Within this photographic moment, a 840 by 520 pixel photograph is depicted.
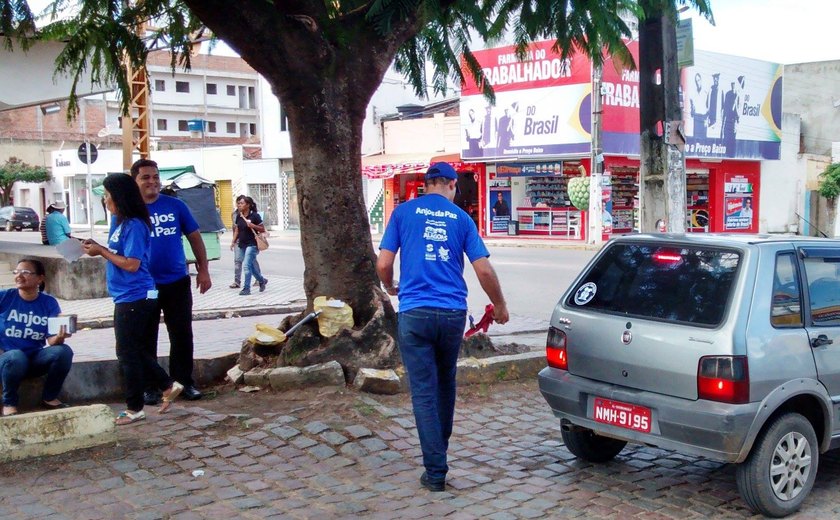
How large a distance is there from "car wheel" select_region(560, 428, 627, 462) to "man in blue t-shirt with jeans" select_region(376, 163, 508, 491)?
886 millimetres

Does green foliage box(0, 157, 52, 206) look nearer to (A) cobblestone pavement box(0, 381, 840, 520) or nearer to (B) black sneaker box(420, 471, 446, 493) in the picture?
(A) cobblestone pavement box(0, 381, 840, 520)

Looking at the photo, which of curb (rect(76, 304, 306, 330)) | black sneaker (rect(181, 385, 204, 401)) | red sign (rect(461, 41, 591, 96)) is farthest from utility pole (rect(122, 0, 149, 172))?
red sign (rect(461, 41, 591, 96))

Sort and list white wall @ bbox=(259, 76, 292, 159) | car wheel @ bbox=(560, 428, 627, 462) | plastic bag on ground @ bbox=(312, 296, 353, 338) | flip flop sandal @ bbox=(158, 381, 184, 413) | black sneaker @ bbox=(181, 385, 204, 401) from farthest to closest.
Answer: white wall @ bbox=(259, 76, 292, 159) < plastic bag on ground @ bbox=(312, 296, 353, 338) < black sneaker @ bbox=(181, 385, 204, 401) < flip flop sandal @ bbox=(158, 381, 184, 413) < car wheel @ bbox=(560, 428, 627, 462)

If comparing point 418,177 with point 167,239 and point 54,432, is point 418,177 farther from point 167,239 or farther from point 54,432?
point 54,432

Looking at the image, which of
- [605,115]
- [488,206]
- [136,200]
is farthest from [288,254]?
[136,200]

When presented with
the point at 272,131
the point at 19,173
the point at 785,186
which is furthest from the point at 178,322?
the point at 19,173

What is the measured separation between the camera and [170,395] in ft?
19.8

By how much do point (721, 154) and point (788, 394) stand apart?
29180 mm

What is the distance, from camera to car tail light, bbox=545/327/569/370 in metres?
5.12

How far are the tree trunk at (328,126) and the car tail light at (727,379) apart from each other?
297cm

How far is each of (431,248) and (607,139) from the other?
23.6 metres

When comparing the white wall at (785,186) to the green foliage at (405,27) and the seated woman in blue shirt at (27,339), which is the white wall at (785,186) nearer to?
the green foliage at (405,27)

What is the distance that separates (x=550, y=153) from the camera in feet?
92.4

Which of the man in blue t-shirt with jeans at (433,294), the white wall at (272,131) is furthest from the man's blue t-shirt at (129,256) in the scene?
the white wall at (272,131)
